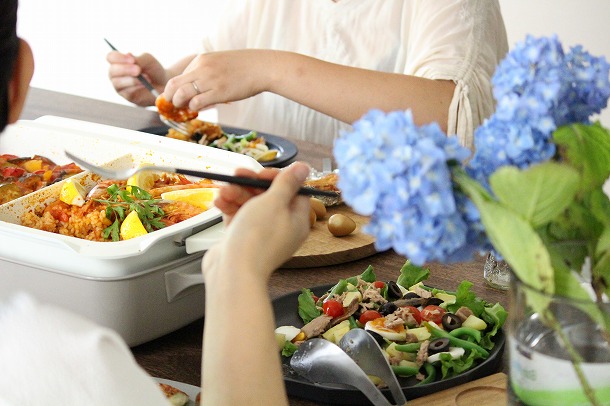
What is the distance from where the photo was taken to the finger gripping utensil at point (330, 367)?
1.09 meters

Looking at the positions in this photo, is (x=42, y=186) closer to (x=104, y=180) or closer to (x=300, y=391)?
(x=104, y=180)

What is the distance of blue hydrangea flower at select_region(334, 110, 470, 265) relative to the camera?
24.4 inches

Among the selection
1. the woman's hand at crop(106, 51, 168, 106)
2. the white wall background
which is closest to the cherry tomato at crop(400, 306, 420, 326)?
the woman's hand at crop(106, 51, 168, 106)

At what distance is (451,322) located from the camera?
1.27 metres

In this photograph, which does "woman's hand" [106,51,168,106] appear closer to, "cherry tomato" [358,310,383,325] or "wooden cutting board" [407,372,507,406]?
"cherry tomato" [358,310,383,325]

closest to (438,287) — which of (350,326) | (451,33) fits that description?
(350,326)

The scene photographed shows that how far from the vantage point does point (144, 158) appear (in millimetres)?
1679

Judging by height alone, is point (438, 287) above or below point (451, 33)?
below

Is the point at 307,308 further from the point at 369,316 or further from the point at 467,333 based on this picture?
the point at 467,333

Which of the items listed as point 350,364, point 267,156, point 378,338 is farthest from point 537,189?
point 267,156

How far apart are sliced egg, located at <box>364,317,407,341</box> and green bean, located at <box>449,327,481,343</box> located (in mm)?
75

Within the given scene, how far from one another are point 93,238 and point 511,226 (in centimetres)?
93

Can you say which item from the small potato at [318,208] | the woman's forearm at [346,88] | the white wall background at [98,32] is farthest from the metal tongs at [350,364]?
the white wall background at [98,32]

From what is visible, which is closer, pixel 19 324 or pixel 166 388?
pixel 19 324
